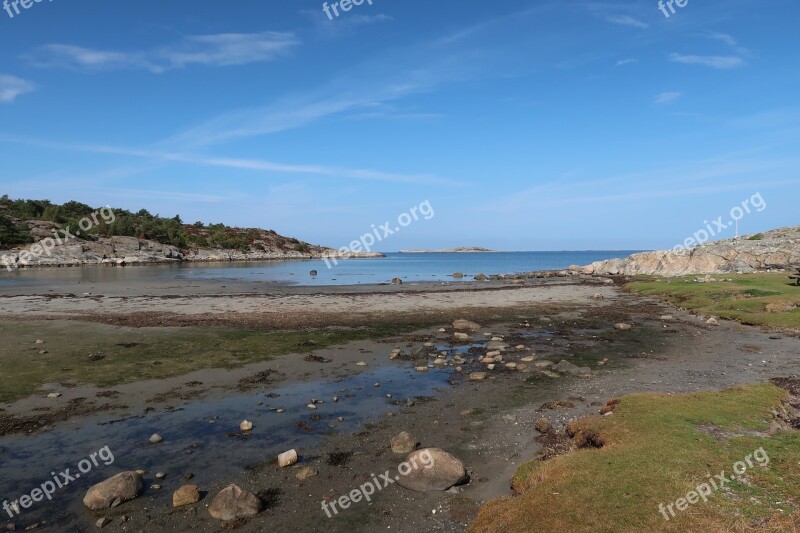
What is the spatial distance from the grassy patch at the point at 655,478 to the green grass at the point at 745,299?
22.6 metres

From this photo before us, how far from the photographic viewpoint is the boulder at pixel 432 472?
10570 millimetres

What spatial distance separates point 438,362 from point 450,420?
294 inches

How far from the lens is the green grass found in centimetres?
3066

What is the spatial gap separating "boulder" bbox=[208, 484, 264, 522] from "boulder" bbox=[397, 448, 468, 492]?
321 centimetres

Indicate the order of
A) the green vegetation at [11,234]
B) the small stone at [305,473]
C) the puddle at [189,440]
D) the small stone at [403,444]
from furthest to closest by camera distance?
the green vegetation at [11,234] → the small stone at [403,444] → the small stone at [305,473] → the puddle at [189,440]

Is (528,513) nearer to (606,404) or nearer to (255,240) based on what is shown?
(606,404)

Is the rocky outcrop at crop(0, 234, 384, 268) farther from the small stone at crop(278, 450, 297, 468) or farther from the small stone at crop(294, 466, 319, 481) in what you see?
the small stone at crop(294, 466, 319, 481)

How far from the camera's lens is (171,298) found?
5047cm

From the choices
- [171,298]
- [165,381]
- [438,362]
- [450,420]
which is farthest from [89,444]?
[171,298]

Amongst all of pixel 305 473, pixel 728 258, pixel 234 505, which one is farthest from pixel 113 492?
pixel 728 258

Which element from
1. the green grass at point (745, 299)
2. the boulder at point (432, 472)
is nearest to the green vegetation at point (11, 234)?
the green grass at point (745, 299)

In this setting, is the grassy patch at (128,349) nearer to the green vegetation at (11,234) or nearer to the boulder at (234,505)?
the boulder at (234,505)

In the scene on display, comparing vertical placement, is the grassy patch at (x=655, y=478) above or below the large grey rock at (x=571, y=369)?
above

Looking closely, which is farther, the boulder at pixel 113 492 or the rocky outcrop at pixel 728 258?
the rocky outcrop at pixel 728 258
